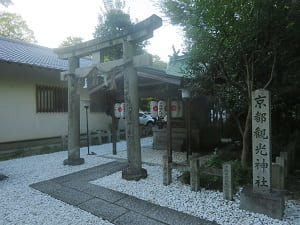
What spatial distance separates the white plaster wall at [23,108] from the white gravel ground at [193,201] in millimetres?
5926

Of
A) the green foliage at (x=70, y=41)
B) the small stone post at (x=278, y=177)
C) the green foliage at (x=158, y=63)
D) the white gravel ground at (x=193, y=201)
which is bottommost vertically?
the white gravel ground at (x=193, y=201)

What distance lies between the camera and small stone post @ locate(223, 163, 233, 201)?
3766mm

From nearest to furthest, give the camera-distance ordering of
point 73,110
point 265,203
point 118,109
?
point 265,203 → point 73,110 → point 118,109

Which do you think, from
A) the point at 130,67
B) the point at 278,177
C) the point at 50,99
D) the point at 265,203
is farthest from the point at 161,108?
the point at 50,99

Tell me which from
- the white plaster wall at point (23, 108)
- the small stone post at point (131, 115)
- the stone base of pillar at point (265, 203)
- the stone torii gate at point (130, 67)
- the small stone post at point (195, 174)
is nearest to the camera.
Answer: the stone base of pillar at point (265, 203)

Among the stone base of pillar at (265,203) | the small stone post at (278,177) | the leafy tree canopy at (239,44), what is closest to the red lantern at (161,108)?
the leafy tree canopy at (239,44)

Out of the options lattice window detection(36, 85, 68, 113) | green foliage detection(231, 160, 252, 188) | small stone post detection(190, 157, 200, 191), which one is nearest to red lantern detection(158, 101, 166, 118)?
small stone post detection(190, 157, 200, 191)

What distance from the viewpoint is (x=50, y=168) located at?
6.45 m

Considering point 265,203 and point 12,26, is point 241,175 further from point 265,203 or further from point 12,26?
point 12,26

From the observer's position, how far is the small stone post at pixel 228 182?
3.77 meters

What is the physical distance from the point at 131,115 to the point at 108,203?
2.06 metres

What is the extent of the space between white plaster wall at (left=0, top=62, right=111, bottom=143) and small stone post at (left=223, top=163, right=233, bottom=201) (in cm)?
884

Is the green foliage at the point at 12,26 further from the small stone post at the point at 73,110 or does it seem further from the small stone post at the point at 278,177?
the small stone post at the point at 278,177

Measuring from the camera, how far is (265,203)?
10.8ft
